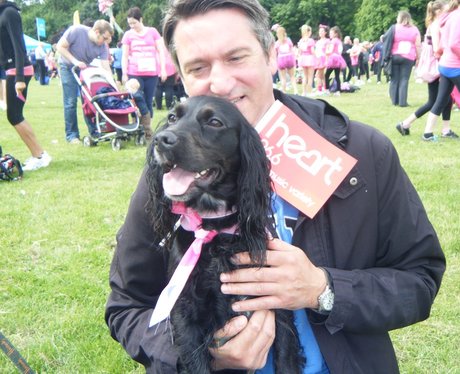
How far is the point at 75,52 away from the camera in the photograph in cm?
909

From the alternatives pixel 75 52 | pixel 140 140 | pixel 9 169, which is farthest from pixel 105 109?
pixel 9 169

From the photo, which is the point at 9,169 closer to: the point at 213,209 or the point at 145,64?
the point at 145,64

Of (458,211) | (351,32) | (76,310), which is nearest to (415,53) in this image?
(458,211)

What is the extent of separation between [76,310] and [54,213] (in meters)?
2.20

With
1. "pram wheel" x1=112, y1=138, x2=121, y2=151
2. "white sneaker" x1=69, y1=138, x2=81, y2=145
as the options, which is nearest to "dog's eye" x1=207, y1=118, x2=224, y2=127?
"pram wheel" x1=112, y1=138, x2=121, y2=151

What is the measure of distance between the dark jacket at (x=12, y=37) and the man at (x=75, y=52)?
2.27 m

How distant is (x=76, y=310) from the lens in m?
3.36

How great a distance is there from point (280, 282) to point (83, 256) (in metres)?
2.91

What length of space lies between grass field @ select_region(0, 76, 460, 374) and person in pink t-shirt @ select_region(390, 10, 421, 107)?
5190 millimetres

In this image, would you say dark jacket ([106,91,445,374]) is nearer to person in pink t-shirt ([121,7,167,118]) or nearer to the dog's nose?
the dog's nose

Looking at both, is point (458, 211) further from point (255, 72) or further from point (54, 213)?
point (54, 213)

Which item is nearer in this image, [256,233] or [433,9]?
[256,233]

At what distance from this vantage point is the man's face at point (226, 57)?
1.89 meters

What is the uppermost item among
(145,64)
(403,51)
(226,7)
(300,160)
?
(226,7)
